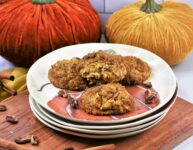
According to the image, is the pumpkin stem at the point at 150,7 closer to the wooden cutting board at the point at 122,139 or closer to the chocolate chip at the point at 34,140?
the wooden cutting board at the point at 122,139

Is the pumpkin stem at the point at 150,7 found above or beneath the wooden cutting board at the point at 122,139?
above

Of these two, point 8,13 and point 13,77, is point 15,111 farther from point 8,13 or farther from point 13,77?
point 8,13

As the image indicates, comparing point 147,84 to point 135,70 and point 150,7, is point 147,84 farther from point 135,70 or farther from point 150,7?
point 150,7

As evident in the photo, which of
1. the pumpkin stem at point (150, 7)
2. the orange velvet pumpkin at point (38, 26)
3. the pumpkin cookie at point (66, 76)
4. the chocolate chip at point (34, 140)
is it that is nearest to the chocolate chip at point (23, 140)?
the chocolate chip at point (34, 140)

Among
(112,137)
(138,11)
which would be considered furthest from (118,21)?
(112,137)

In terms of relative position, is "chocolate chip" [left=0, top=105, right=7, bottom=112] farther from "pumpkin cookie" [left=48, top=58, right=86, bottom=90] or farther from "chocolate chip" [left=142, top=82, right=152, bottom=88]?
"chocolate chip" [left=142, top=82, right=152, bottom=88]

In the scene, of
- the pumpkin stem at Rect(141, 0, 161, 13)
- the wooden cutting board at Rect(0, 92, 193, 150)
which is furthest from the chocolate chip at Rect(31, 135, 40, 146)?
the pumpkin stem at Rect(141, 0, 161, 13)
